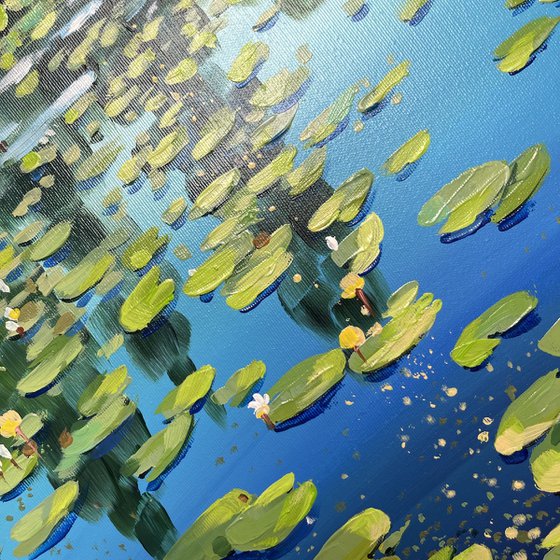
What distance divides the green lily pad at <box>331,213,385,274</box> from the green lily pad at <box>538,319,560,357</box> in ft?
0.56

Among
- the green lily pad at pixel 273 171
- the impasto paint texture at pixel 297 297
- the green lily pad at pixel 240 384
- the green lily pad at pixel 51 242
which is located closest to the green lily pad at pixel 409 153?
the impasto paint texture at pixel 297 297

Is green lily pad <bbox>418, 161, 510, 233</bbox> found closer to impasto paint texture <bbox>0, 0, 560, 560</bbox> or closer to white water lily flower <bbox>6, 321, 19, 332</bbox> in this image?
impasto paint texture <bbox>0, 0, 560, 560</bbox>

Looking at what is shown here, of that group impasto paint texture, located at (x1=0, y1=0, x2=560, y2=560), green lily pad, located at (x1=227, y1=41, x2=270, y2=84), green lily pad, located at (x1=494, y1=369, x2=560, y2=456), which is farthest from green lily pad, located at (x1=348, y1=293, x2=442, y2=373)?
green lily pad, located at (x1=227, y1=41, x2=270, y2=84)

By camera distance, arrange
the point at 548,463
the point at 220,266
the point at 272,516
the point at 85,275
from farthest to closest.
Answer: the point at 85,275 → the point at 220,266 → the point at 272,516 → the point at 548,463

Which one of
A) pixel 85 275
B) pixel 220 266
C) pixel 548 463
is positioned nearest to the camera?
pixel 548 463

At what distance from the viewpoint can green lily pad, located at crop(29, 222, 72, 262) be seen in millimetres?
966

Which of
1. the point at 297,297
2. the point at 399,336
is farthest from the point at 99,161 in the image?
the point at 399,336

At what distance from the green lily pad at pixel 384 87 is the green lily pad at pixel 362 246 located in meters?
0.11

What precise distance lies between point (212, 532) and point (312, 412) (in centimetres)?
16

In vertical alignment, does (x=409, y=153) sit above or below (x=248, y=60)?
below

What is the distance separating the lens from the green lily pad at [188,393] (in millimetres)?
780

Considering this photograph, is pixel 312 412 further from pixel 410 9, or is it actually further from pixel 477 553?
pixel 410 9

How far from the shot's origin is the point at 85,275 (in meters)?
0.92

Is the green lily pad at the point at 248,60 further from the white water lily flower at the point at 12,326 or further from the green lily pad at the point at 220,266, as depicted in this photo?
the white water lily flower at the point at 12,326
